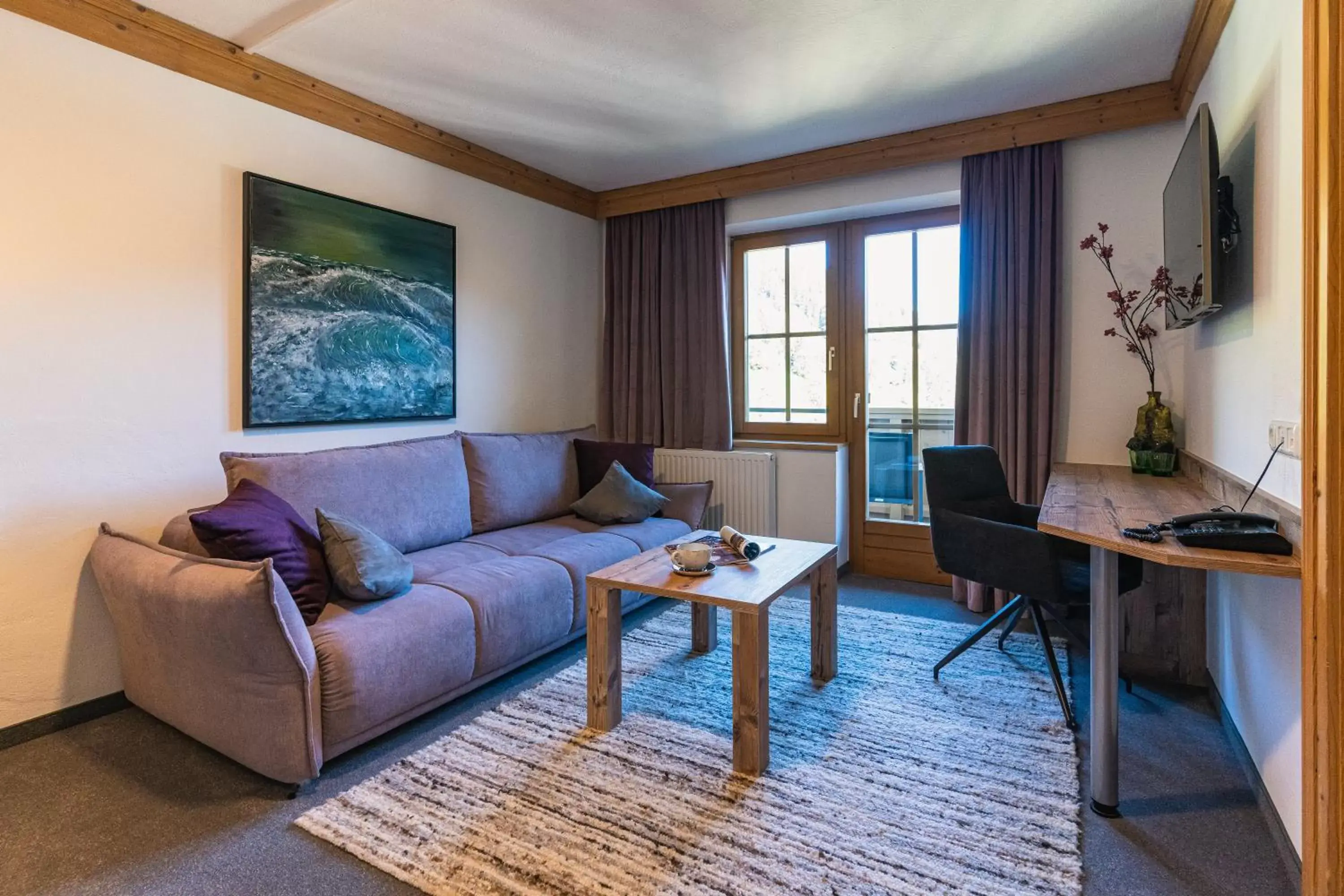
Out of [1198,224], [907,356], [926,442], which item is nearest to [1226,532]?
[1198,224]

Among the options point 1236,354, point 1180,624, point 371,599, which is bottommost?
point 1180,624

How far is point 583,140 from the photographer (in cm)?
364

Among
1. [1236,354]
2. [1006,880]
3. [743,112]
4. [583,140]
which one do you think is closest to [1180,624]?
[1236,354]

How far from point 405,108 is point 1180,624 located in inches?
164

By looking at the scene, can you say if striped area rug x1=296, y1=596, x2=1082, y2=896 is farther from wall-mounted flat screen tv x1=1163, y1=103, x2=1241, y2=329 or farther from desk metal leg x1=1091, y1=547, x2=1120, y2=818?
wall-mounted flat screen tv x1=1163, y1=103, x2=1241, y2=329

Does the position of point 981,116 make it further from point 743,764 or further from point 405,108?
point 743,764

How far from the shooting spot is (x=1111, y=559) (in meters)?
1.75

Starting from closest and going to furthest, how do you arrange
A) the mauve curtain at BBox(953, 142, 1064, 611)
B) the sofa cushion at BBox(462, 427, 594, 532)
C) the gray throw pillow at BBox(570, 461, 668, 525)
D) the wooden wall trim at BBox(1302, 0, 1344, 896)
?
the wooden wall trim at BBox(1302, 0, 1344, 896) < the mauve curtain at BBox(953, 142, 1064, 611) < the sofa cushion at BBox(462, 427, 594, 532) < the gray throw pillow at BBox(570, 461, 668, 525)

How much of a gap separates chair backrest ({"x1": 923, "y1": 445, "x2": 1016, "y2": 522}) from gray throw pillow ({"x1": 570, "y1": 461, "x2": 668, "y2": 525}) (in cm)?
150

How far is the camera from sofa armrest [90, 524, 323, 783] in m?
1.76

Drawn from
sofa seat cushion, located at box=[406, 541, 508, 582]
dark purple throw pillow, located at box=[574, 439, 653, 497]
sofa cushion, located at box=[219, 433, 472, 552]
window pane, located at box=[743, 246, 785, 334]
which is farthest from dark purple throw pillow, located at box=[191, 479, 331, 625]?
window pane, located at box=[743, 246, 785, 334]

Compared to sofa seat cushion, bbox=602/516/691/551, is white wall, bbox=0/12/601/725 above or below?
above

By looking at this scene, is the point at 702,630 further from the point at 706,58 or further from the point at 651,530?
the point at 706,58

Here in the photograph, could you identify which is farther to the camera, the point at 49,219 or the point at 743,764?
the point at 49,219
